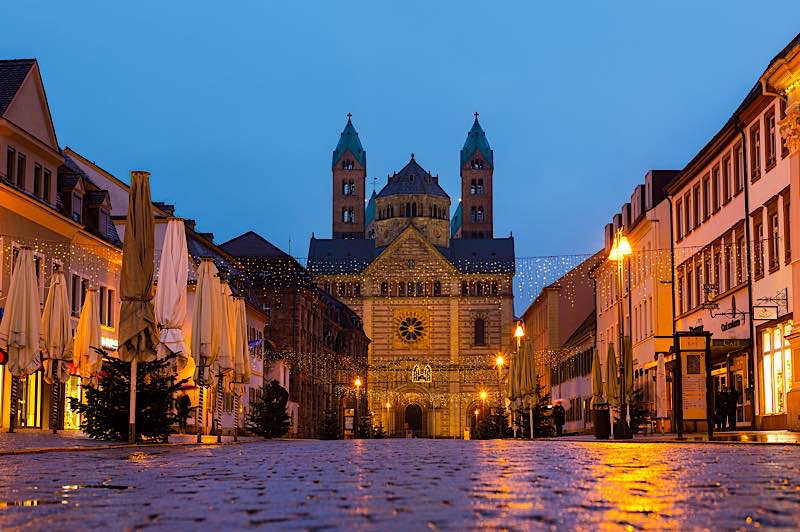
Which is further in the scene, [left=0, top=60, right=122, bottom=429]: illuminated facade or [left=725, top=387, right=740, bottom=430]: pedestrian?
[left=725, top=387, right=740, bottom=430]: pedestrian

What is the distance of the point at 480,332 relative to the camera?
5655 inches

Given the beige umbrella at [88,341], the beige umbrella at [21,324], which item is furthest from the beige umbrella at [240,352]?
the beige umbrella at [21,324]

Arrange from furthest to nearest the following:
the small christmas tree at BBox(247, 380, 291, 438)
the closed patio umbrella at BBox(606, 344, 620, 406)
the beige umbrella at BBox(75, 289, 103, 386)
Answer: the small christmas tree at BBox(247, 380, 291, 438), the closed patio umbrella at BBox(606, 344, 620, 406), the beige umbrella at BBox(75, 289, 103, 386)

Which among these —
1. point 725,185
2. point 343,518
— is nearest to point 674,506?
point 343,518

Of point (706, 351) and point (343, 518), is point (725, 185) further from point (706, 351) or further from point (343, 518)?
point (343, 518)

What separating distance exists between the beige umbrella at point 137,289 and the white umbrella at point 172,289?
2761 mm

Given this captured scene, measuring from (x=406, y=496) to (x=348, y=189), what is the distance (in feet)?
563

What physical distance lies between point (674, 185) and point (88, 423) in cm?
3382

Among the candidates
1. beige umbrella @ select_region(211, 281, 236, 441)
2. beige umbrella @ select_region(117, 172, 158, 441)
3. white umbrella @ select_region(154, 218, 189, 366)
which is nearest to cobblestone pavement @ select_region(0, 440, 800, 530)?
beige umbrella @ select_region(117, 172, 158, 441)

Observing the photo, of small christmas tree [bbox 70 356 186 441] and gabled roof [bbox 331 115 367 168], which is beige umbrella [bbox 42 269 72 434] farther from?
gabled roof [bbox 331 115 367 168]

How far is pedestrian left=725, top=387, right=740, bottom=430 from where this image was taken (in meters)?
41.6

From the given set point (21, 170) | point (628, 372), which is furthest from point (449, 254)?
point (21, 170)

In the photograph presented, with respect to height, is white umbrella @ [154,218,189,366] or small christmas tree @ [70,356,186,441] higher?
white umbrella @ [154,218,189,366]

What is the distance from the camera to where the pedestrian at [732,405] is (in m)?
41.6
